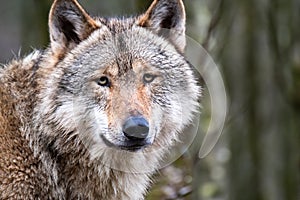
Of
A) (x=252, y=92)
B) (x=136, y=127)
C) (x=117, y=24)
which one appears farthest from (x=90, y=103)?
(x=252, y=92)

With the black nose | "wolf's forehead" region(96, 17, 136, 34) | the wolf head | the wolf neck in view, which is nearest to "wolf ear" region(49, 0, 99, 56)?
the wolf head

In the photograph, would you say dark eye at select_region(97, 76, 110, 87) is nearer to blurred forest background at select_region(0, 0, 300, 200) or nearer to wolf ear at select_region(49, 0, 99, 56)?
wolf ear at select_region(49, 0, 99, 56)

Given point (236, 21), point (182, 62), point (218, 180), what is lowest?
point (218, 180)

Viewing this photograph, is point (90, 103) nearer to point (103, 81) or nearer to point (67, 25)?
point (103, 81)

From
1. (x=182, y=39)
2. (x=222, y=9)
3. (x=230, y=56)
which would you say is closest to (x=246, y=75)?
(x=230, y=56)

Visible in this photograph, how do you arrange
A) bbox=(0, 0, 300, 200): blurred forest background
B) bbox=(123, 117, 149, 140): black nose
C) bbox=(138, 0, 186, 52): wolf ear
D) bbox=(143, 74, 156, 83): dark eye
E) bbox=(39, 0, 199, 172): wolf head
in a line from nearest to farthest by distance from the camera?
bbox=(123, 117, 149, 140): black nose → bbox=(39, 0, 199, 172): wolf head → bbox=(143, 74, 156, 83): dark eye → bbox=(138, 0, 186, 52): wolf ear → bbox=(0, 0, 300, 200): blurred forest background

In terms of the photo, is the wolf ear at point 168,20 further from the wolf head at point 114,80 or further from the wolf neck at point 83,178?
the wolf neck at point 83,178

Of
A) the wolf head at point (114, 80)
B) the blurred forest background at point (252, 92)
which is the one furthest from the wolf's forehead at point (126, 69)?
the blurred forest background at point (252, 92)

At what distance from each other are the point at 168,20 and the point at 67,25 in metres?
0.81

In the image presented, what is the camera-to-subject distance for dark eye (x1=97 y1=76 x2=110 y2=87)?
625cm

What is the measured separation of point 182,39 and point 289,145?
327 cm

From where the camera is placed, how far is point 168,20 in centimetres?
673

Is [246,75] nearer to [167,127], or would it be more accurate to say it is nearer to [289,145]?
[289,145]

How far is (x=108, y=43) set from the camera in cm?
652
